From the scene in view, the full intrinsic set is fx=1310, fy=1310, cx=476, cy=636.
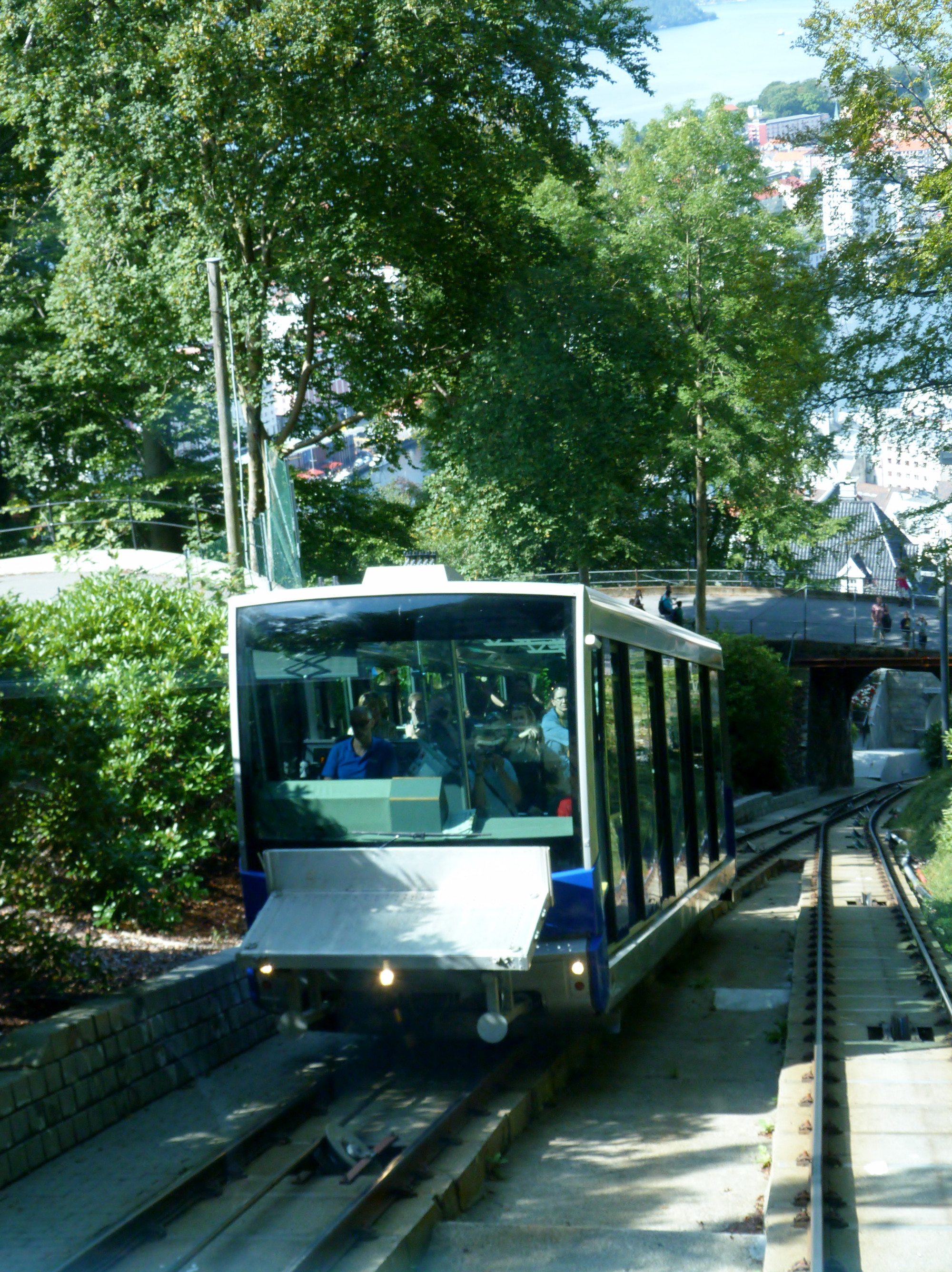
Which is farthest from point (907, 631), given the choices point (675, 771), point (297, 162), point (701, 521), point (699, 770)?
point (675, 771)

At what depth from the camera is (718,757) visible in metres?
14.2

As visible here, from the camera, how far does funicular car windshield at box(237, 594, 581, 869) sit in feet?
25.6

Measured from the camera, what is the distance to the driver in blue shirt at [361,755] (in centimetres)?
815

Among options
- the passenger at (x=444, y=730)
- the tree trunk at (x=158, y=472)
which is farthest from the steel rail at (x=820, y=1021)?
the tree trunk at (x=158, y=472)

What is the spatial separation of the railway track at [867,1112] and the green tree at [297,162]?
45.7 ft

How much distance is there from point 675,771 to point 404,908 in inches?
154

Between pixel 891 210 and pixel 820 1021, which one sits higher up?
pixel 891 210

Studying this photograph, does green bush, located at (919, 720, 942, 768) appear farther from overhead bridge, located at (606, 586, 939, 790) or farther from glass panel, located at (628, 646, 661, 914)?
glass panel, located at (628, 646, 661, 914)

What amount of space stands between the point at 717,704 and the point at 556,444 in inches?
527

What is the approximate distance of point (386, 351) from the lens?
24688 mm

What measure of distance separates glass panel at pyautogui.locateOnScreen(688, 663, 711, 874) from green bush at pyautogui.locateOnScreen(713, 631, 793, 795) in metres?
23.9

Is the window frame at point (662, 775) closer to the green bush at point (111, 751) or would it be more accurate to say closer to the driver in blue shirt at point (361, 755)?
the driver in blue shirt at point (361, 755)

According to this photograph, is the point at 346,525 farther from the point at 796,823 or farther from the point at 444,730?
the point at 444,730

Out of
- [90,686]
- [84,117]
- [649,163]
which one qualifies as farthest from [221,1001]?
[649,163]
